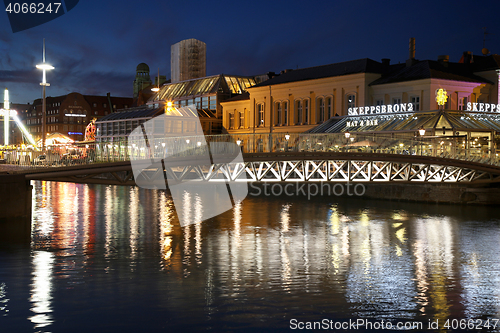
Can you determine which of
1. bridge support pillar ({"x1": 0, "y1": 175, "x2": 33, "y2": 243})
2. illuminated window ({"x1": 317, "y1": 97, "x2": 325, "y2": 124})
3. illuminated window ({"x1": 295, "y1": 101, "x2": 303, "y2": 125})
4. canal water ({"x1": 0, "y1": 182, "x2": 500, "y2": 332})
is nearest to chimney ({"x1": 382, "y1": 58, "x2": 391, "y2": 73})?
illuminated window ({"x1": 317, "y1": 97, "x2": 325, "y2": 124})

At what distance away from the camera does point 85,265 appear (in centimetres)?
2328

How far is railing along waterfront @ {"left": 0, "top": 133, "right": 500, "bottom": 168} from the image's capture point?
32.9 meters

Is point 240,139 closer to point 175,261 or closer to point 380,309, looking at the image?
point 175,261

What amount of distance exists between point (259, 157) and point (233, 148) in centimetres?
176

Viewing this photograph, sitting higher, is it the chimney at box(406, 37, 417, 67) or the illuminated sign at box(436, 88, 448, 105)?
the chimney at box(406, 37, 417, 67)

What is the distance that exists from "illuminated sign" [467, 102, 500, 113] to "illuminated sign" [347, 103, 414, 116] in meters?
5.39

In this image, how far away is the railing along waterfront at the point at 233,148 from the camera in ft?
108

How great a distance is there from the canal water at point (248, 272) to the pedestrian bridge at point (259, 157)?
286 centimetres

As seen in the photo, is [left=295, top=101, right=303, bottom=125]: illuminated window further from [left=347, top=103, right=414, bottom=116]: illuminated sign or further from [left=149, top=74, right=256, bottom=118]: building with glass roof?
[left=149, top=74, right=256, bottom=118]: building with glass roof

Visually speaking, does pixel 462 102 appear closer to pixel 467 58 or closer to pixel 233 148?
pixel 467 58

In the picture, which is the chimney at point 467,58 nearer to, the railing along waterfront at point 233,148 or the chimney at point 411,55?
the chimney at point 411,55

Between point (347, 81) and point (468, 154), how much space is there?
927 inches

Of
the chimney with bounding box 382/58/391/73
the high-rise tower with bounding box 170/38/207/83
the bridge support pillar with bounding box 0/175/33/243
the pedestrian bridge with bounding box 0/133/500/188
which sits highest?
the high-rise tower with bounding box 170/38/207/83

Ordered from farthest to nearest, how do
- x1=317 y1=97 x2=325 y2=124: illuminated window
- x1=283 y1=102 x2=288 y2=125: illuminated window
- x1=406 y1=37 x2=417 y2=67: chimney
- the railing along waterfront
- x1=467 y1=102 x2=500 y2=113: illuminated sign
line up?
1. x1=283 y1=102 x2=288 y2=125: illuminated window
2. x1=317 y1=97 x2=325 y2=124: illuminated window
3. x1=406 y1=37 x2=417 y2=67: chimney
4. x1=467 y1=102 x2=500 y2=113: illuminated sign
5. the railing along waterfront
